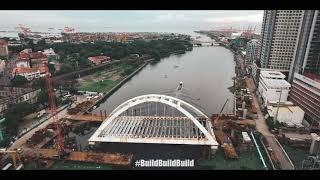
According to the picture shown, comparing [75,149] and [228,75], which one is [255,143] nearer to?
[75,149]

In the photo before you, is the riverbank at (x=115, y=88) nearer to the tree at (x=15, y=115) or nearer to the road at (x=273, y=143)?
the tree at (x=15, y=115)

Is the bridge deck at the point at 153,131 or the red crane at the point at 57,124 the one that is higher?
the bridge deck at the point at 153,131

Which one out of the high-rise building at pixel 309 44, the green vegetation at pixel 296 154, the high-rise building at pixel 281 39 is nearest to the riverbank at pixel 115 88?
the green vegetation at pixel 296 154

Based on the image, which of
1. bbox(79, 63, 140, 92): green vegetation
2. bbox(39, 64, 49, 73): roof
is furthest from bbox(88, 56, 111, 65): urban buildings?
bbox(39, 64, 49, 73): roof

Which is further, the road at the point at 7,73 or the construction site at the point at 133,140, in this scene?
the road at the point at 7,73

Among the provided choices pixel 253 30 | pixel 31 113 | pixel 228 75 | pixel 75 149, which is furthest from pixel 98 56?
pixel 253 30

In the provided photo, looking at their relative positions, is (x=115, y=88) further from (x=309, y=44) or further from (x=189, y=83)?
(x=309, y=44)

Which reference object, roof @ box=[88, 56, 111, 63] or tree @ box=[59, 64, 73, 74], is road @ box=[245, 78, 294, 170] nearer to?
tree @ box=[59, 64, 73, 74]
